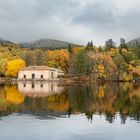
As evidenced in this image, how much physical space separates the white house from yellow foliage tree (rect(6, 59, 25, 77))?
1.47m

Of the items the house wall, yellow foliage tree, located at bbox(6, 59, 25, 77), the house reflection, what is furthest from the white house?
the house reflection

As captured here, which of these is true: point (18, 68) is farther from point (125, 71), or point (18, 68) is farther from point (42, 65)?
point (125, 71)

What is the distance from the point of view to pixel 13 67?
4963 inches

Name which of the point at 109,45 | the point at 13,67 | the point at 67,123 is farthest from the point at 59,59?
the point at 67,123

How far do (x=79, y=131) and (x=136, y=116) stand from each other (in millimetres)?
7825

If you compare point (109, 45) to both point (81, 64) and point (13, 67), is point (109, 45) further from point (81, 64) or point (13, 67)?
point (13, 67)

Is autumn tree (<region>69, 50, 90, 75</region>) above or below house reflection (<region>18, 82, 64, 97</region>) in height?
above

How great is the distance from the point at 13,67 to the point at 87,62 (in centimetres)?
2237

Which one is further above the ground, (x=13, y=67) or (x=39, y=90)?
(x=13, y=67)

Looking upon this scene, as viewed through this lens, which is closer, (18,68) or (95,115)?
(95,115)

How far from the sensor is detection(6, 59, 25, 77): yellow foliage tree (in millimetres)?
126188

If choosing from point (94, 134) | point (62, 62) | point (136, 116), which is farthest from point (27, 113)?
point (62, 62)

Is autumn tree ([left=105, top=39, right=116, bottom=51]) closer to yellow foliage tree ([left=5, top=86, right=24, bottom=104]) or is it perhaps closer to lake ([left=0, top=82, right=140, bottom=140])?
yellow foliage tree ([left=5, top=86, right=24, bottom=104])

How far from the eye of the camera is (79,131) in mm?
22359
